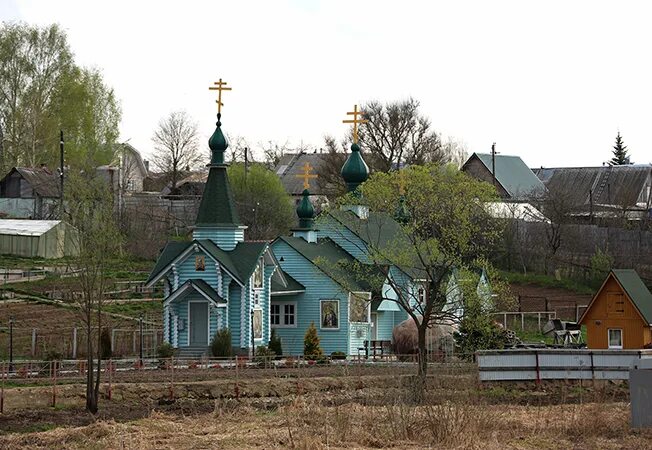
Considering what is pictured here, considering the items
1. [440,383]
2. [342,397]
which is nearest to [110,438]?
[440,383]

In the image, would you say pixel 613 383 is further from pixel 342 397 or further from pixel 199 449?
A: pixel 199 449

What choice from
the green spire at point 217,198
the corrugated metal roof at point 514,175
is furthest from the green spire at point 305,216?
the corrugated metal roof at point 514,175

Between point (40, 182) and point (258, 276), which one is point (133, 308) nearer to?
point (258, 276)

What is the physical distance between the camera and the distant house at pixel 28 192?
7894cm

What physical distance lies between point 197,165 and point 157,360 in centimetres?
5898

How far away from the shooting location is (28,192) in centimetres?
8000

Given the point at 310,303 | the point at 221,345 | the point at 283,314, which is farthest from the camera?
the point at 283,314

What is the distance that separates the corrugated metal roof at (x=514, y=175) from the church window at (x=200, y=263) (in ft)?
139

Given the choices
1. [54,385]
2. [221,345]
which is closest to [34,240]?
[221,345]

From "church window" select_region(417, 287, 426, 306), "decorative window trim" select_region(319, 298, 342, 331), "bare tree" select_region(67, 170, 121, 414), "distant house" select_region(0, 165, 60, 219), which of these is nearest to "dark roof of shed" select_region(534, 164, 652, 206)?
"distant house" select_region(0, 165, 60, 219)

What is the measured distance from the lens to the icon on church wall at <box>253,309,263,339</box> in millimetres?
45719

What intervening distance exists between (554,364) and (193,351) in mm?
12766

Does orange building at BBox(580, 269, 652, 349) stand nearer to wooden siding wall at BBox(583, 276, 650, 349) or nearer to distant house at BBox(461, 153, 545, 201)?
wooden siding wall at BBox(583, 276, 650, 349)

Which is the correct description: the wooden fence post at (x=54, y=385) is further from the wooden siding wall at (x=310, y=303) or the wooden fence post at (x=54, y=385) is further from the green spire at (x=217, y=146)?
the wooden siding wall at (x=310, y=303)
